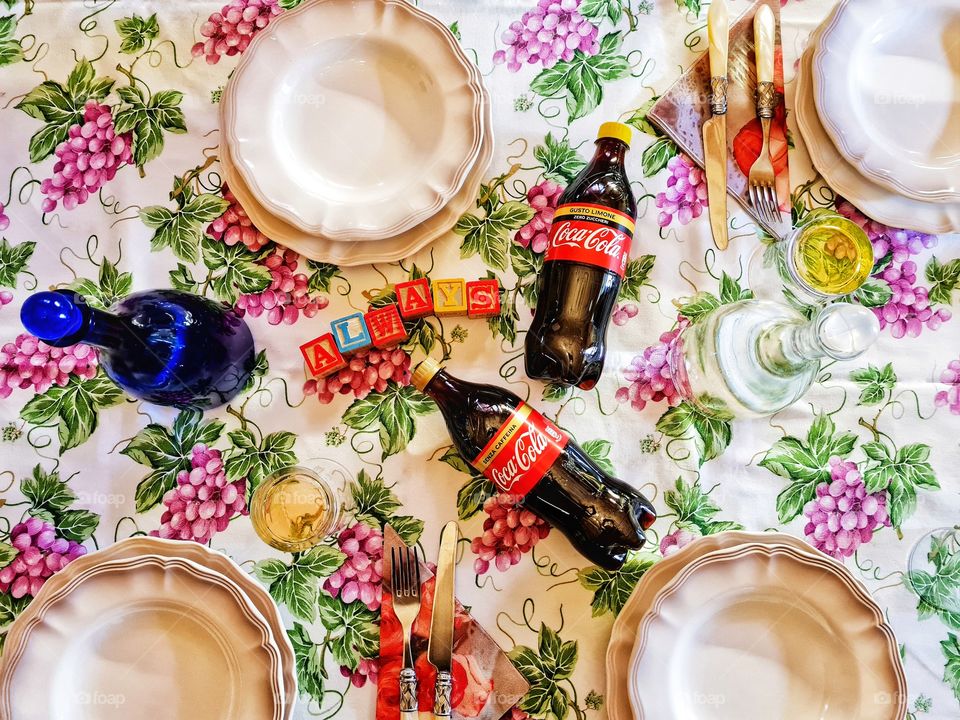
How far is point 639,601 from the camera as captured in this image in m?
0.90

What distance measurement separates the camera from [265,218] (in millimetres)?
1012

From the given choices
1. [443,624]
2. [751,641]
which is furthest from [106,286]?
[751,641]

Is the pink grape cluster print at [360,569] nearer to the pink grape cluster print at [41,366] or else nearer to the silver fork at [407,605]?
the silver fork at [407,605]

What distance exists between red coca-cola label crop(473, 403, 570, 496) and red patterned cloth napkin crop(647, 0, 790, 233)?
448 millimetres

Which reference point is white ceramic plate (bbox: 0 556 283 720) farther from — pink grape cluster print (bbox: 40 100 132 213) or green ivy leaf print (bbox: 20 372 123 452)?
pink grape cluster print (bbox: 40 100 132 213)

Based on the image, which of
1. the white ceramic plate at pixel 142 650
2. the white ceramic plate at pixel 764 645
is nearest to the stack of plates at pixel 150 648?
the white ceramic plate at pixel 142 650

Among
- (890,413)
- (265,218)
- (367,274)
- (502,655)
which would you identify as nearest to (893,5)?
(890,413)

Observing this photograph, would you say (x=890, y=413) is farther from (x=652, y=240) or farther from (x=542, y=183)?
(x=542, y=183)

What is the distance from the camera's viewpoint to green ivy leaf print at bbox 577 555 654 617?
0.94 metres

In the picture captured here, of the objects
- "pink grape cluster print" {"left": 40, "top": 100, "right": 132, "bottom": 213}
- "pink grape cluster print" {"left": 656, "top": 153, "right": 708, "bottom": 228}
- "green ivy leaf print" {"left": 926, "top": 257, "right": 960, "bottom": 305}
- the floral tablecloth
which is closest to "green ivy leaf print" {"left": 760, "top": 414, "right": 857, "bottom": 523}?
the floral tablecloth

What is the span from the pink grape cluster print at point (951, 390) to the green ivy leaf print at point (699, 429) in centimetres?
29

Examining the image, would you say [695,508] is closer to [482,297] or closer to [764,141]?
[482,297]

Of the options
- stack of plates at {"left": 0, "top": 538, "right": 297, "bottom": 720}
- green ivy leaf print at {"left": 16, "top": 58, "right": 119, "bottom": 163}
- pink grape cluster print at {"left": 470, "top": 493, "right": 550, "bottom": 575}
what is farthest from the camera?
green ivy leaf print at {"left": 16, "top": 58, "right": 119, "bottom": 163}

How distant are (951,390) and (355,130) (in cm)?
91
